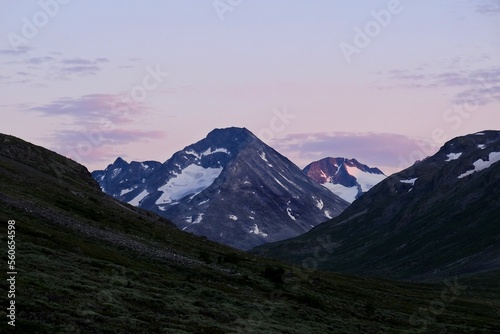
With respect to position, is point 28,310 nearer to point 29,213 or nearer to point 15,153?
point 29,213

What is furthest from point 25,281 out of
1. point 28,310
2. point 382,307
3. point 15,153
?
point 15,153

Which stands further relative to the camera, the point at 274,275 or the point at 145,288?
the point at 274,275

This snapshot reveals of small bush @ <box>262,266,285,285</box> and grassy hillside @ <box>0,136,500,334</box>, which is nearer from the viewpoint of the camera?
grassy hillside @ <box>0,136,500,334</box>

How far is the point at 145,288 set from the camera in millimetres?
59875

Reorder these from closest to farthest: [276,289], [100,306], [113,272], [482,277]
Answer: [100,306] < [113,272] < [276,289] < [482,277]

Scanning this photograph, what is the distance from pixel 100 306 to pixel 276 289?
3648 cm

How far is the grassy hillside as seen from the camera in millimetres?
46125

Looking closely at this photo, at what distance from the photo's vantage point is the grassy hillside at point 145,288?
46125 mm

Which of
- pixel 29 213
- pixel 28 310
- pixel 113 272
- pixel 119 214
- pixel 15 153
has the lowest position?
pixel 28 310

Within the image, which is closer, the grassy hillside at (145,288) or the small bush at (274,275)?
the grassy hillside at (145,288)

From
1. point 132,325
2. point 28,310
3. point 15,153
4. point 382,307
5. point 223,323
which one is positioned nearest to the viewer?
point 28,310

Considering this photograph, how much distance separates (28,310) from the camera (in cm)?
4109

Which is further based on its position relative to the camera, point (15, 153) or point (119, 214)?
point (15, 153)

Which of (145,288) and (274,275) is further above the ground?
(274,275)
